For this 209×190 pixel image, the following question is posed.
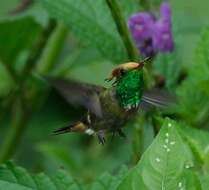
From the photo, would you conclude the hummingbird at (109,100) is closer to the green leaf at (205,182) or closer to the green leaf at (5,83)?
the green leaf at (205,182)

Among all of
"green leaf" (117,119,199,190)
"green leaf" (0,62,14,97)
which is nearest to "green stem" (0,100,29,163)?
"green leaf" (0,62,14,97)

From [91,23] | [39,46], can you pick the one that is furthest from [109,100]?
[39,46]

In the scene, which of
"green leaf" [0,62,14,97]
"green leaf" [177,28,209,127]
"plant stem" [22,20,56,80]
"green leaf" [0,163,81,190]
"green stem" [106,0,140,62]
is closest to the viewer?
"green leaf" [0,163,81,190]

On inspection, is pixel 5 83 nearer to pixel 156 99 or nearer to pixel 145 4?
pixel 145 4

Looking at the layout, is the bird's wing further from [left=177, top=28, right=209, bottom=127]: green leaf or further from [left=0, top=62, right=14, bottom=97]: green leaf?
[left=0, top=62, right=14, bottom=97]: green leaf

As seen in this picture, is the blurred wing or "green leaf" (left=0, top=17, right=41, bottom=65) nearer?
the blurred wing

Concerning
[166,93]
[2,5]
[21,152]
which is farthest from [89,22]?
[2,5]

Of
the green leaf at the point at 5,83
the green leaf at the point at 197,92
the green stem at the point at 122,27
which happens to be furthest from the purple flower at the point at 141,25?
the green leaf at the point at 5,83
